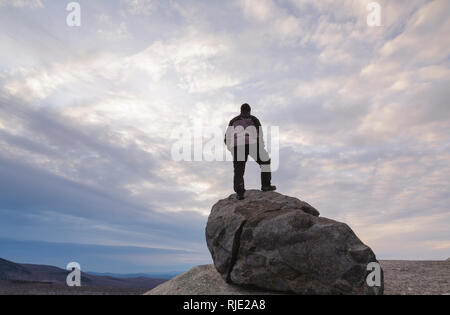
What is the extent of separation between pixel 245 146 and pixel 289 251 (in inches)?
178

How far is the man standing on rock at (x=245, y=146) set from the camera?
12273 millimetres

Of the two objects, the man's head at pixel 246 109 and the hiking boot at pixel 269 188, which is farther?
the man's head at pixel 246 109

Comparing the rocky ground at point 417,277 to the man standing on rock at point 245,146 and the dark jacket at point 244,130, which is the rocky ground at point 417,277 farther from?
the dark jacket at point 244,130

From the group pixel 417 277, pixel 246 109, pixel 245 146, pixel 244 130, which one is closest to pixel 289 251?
pixel 245 146

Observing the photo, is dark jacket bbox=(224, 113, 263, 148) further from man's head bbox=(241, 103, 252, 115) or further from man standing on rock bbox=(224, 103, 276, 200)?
man's head bbox=(241, 103, 252, 115)

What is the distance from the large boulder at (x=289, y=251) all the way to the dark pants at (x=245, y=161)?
4.42 feet

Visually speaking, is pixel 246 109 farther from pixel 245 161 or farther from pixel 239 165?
pixel 239 165

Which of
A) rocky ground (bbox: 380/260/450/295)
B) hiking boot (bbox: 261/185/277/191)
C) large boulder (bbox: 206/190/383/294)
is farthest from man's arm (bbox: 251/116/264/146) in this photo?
rocky ground (bbox: 380/260/450/295)

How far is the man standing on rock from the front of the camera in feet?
40.3

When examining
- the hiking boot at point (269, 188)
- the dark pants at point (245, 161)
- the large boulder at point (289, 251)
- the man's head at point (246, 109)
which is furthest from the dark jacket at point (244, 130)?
the large boulder at point (289, 251)

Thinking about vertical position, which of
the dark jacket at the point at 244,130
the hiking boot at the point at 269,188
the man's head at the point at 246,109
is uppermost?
the man's head at the point at 246,109

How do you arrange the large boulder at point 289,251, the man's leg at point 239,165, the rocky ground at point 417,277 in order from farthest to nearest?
the man's leg at point 239,165
the rocky ground at point 417,277
the large boulder at point 289,251
